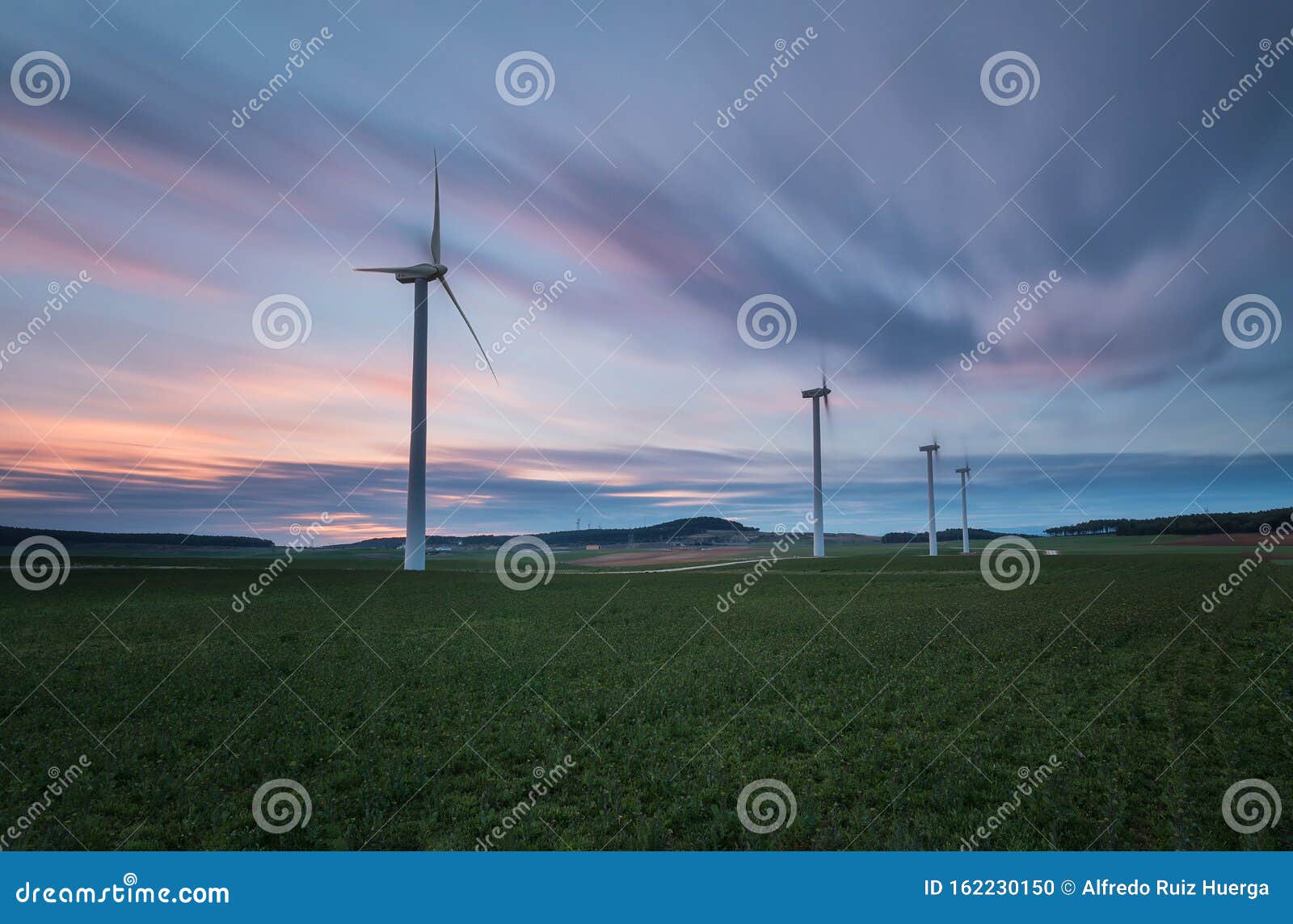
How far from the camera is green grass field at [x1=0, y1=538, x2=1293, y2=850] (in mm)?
11148

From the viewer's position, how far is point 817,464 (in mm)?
119188

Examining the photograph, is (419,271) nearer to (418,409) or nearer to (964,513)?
(418,409)

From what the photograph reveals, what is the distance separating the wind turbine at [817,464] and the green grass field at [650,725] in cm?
7968

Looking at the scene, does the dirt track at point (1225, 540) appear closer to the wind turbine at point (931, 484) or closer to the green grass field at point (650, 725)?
the wind turbine at point (931, 484)

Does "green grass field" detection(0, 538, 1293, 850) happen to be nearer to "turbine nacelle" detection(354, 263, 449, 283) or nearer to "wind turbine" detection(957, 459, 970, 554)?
"turbine nacelle" detection(354, 263, 449, 283)

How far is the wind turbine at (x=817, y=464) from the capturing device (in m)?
117

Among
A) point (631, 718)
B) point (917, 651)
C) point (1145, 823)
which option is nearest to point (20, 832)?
point (631, 718)

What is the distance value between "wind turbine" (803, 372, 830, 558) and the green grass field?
79.7 metres

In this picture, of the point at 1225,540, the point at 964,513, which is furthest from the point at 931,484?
the point at 1225,540

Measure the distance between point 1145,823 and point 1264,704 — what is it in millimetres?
11357

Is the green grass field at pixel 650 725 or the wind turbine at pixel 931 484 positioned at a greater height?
the wind turbine at pixel 931 484

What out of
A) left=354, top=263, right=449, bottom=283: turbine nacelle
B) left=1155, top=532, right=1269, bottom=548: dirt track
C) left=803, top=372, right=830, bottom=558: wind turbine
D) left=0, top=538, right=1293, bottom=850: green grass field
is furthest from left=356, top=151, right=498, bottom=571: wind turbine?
left=1155, top=532, right=1269, bottom=548: dirt track

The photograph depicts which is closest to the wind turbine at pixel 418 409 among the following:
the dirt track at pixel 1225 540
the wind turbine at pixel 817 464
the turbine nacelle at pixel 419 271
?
the turbine nacelle at pixel 419 271

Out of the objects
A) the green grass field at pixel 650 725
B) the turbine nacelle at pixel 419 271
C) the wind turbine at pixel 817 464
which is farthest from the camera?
the wind turbine at pixel 817 464
